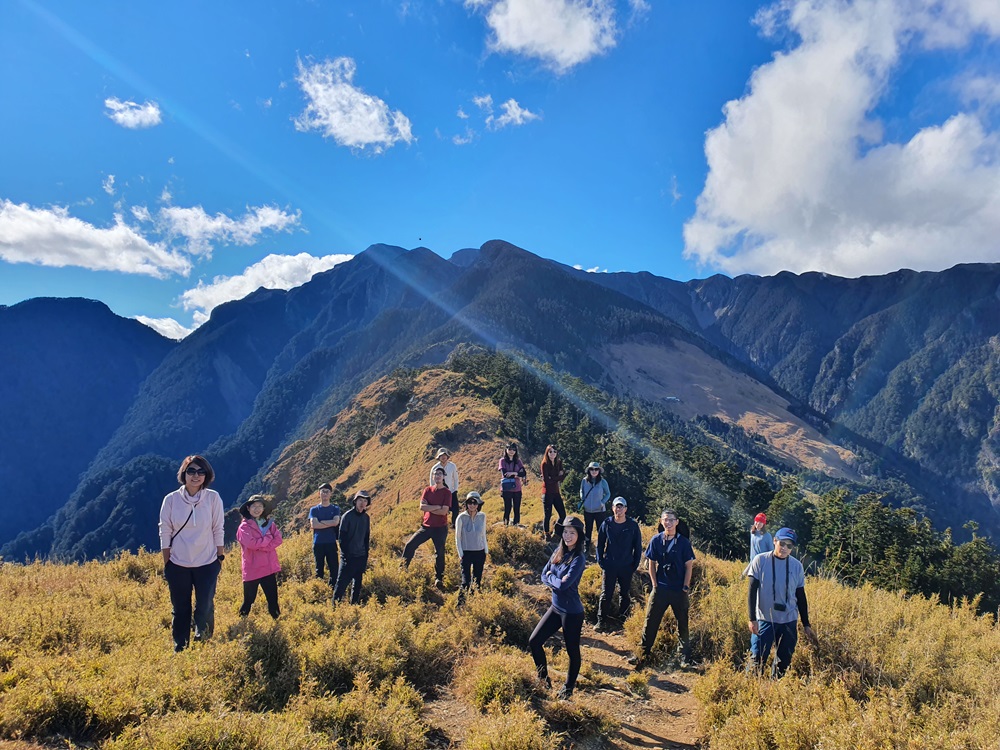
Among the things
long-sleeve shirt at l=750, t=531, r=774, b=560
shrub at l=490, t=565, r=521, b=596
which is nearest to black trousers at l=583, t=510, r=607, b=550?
shrub at l=490, t=565, r=521, b=596

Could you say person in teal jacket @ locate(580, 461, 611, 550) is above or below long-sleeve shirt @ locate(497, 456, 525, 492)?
below

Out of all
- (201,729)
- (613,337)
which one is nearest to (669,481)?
(201,729)

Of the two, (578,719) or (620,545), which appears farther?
(620,545)

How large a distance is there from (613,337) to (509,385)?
478ft

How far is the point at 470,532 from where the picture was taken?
7.83 metres

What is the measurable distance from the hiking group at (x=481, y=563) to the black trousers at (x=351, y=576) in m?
0.01

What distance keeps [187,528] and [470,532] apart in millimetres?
3937

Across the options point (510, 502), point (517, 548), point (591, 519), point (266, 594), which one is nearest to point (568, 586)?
point (266, 594)

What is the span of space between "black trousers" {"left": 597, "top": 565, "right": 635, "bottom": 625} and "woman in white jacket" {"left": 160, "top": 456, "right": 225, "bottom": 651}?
5.09m

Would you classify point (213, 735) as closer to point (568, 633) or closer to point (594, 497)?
point (568, 633)

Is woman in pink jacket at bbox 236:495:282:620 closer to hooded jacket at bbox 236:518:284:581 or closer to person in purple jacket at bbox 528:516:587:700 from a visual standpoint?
hooded jacket at bbox 236:518:284:581

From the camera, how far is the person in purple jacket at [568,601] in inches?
206

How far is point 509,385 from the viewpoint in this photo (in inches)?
2165

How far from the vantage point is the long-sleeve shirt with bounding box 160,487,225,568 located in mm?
5066
